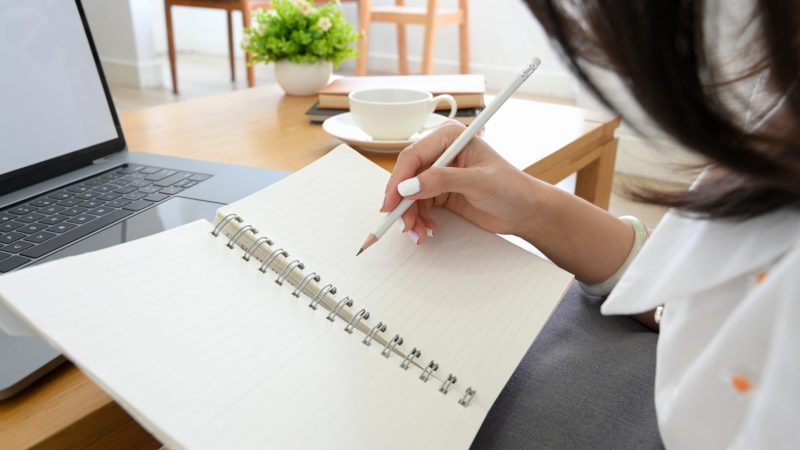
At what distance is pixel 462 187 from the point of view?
1.96 feet

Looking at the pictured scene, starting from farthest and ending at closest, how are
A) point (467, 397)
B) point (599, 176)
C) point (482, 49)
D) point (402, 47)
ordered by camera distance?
point (482, 49), point (402, 47), point (599, 176), point (467, 397)

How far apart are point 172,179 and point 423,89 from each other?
0.48 meters

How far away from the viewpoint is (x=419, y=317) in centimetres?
50

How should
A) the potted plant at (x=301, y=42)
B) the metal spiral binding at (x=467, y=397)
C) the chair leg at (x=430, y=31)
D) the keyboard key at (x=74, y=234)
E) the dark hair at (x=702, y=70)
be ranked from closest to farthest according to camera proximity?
the dark hair at (x=702, y=70) < the metal spiral binding at (x=467, y=397) < the keyboard key at (x=74, y=234) < the potted plant at (x=301, y=42) < the chair leg at (x=430, y=31)

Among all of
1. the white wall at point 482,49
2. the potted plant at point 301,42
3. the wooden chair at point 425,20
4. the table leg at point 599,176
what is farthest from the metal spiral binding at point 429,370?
the white wall at point 482,49

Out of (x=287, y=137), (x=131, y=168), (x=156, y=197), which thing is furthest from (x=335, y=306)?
(x=287, y=137)

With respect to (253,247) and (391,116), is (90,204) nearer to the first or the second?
(253,247)

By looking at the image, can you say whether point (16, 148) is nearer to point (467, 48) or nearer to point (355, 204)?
point (355, 204)

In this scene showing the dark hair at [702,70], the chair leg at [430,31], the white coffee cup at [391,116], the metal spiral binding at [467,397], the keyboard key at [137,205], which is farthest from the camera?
→ the chair leg at [430,31]

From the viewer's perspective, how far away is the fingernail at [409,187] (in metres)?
0.56

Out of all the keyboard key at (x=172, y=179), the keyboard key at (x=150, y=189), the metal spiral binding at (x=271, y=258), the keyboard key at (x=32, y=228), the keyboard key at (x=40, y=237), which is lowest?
the keyboard key at (x=172, y=179)

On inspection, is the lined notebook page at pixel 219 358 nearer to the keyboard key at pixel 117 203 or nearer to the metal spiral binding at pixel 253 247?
the metal spiral binding at pixel 253 247

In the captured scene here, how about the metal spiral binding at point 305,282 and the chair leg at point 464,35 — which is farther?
the chair leg at point 464,35

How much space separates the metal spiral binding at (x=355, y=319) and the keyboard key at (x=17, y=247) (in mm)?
300
